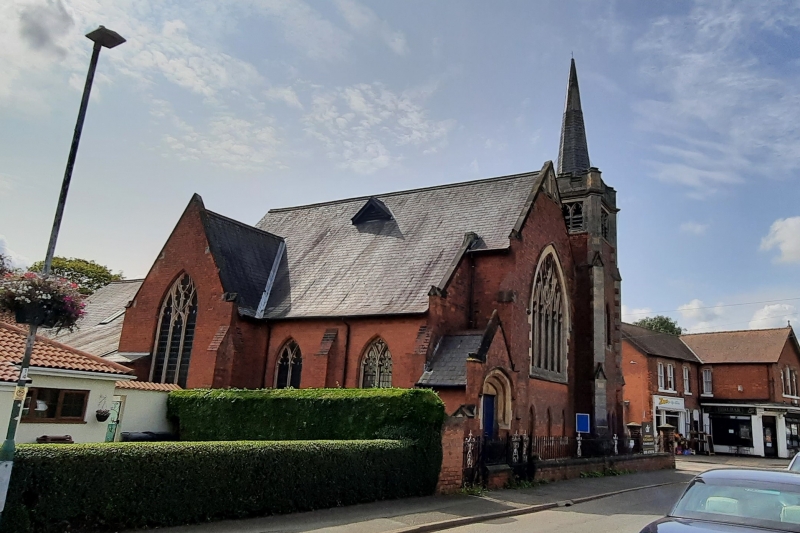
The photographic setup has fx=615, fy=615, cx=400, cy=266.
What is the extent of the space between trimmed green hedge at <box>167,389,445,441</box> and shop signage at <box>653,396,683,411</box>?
115 feet

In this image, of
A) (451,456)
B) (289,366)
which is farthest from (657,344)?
(451,456)

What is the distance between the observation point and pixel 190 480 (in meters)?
11.4

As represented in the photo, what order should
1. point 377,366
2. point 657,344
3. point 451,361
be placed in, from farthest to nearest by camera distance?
point 657,344 < point 377,366 < point 451,361

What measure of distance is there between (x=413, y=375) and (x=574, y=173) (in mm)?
17183

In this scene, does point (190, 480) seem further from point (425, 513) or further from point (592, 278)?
point (592, 278)

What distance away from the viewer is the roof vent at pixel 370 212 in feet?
99.7

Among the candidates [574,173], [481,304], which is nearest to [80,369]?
[481,304]

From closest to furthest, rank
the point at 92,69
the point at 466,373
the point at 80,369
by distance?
the point at 92,69 → the point at 80,369 → the point at 466,373

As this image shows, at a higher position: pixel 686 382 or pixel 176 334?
pixel 686 382

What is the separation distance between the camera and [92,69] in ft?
37.3

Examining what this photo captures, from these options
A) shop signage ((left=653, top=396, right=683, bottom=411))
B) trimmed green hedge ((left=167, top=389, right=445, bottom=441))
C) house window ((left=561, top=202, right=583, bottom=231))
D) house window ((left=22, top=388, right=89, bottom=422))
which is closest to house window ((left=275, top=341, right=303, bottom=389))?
trimmed green hedge ((left=167, top=389, right=445, bottom=441))

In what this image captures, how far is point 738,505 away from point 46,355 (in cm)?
1652

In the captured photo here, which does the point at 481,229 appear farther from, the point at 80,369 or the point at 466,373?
the point at 80,369

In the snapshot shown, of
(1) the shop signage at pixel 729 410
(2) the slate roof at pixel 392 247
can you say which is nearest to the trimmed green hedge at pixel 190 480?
(2) the slate roof at pixel 392 247
